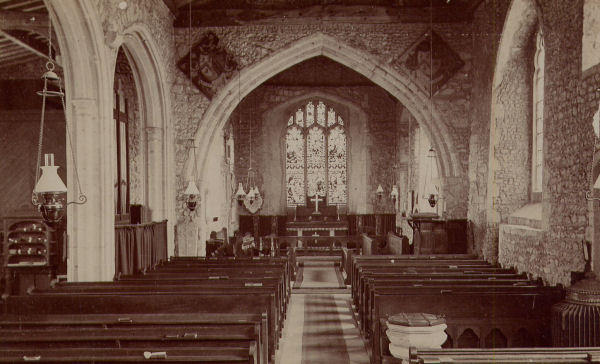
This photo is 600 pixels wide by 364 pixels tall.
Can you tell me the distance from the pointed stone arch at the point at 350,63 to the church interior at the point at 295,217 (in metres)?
0.04

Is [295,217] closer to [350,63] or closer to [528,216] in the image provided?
[350,63]

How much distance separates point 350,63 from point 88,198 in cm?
696

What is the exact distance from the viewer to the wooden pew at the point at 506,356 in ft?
11.9

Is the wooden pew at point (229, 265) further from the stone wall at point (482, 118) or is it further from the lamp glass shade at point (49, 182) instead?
the stone wall at point (482, 118)

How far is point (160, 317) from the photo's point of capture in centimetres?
493

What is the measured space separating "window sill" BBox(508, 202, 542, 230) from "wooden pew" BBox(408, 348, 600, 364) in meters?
5.80

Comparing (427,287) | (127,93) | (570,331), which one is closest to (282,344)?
(427,287)

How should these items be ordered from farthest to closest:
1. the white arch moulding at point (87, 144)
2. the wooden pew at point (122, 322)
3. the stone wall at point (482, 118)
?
the stone wall at point (482, 118) < the white arch moulding at point (87, 144) < the wooden pew at point (122, 322)

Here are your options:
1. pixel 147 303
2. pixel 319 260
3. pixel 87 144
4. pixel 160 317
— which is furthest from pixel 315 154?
pixel 160 317

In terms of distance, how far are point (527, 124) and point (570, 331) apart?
6.67 meters

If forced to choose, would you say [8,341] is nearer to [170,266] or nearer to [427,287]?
[427,287]

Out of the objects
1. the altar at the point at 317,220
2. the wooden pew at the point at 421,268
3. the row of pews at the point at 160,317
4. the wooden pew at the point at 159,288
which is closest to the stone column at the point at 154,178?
the row of pews at the point at 160,317

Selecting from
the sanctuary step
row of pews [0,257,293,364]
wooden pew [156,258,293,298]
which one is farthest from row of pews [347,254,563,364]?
the sanctuary step

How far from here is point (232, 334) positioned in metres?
4.28
